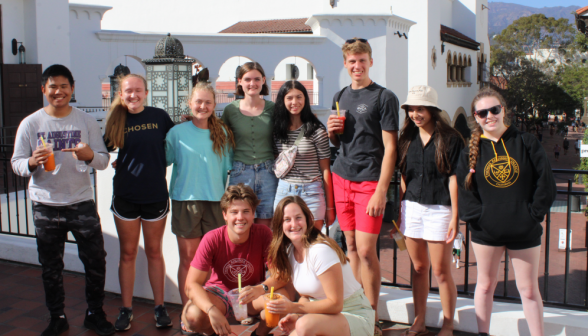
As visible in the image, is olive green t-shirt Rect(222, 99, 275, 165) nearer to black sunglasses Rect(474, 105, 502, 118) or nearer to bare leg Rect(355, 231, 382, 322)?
bare leg Rect(355, 231, 382, 322)

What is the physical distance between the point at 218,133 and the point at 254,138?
256mm

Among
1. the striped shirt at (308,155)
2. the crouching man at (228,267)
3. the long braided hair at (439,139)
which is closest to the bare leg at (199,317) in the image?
the crouching man at (228,267)

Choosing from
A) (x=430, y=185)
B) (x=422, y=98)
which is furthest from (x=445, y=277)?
(x=422, y=98)

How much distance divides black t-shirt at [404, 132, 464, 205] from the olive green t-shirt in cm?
100

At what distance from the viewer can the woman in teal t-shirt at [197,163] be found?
140 inches

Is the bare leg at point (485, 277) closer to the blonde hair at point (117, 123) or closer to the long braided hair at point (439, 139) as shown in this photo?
the long braided hair at point (439, 139)

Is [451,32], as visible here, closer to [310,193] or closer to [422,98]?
[422,98]

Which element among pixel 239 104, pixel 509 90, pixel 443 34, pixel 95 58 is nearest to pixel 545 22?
pixel 509 90

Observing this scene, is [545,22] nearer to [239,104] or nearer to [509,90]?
[509,90]

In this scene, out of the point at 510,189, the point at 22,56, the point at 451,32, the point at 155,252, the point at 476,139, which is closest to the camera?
the point at 510,189

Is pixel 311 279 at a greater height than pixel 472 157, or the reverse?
pixel 472 157

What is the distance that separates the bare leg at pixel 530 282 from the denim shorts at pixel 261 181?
1604mm

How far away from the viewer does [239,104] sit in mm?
3725

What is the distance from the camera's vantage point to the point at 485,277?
122 inches
